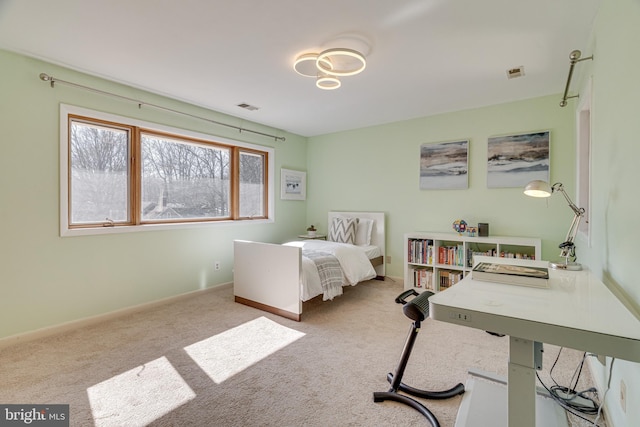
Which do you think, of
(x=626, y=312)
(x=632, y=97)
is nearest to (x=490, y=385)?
(x=626, y=312)

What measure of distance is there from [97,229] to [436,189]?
3.89 meters

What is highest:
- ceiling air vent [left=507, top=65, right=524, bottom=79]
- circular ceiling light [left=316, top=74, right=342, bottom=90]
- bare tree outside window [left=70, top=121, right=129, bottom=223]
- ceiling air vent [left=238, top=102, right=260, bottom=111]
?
ceiling air vent [left=238, top=102, right=260, bottom=111]

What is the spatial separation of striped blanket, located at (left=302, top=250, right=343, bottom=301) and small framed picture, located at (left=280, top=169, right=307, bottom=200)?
1.74m

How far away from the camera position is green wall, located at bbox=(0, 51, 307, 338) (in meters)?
2.36

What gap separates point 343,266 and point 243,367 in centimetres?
164

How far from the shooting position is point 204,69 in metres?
2.65

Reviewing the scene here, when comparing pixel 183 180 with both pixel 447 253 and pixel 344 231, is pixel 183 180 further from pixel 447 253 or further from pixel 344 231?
pixel 447 253

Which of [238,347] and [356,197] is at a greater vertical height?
[356,197]

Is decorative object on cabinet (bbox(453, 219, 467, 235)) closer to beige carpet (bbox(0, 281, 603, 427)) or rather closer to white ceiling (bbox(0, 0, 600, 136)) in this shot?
beige carpet (bbox(0, 281, 603, 427))

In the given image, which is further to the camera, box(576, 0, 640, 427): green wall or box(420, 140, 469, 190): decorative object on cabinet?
box(420, 140, 469, 190): decorative object on cabinet

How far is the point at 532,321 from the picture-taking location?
2.99 ft

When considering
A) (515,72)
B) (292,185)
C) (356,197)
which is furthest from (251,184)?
(515,72)

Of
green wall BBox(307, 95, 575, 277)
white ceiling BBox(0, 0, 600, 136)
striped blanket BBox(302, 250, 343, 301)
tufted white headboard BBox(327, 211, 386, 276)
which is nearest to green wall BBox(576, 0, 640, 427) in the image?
white ceiling BBox(0, 0, 600, 136)

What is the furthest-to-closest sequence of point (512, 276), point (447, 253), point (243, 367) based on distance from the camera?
1. point (447, 253)
2. point (243, 367)
3. point (512, 276)
